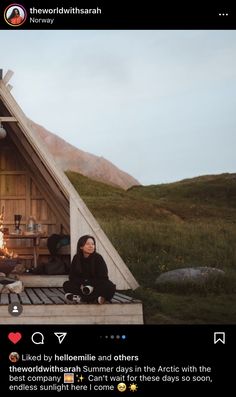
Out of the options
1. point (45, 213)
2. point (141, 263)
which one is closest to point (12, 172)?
point (45, 213)

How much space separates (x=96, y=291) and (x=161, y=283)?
2895 millimetres

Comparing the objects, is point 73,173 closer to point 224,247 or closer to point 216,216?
point 216,216

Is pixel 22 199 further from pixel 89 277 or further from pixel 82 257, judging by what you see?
pixel 89 277

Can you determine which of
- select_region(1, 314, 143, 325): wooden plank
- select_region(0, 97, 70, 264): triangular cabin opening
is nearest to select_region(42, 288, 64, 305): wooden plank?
select_region(1, 314, 143, 325): wooden plank
